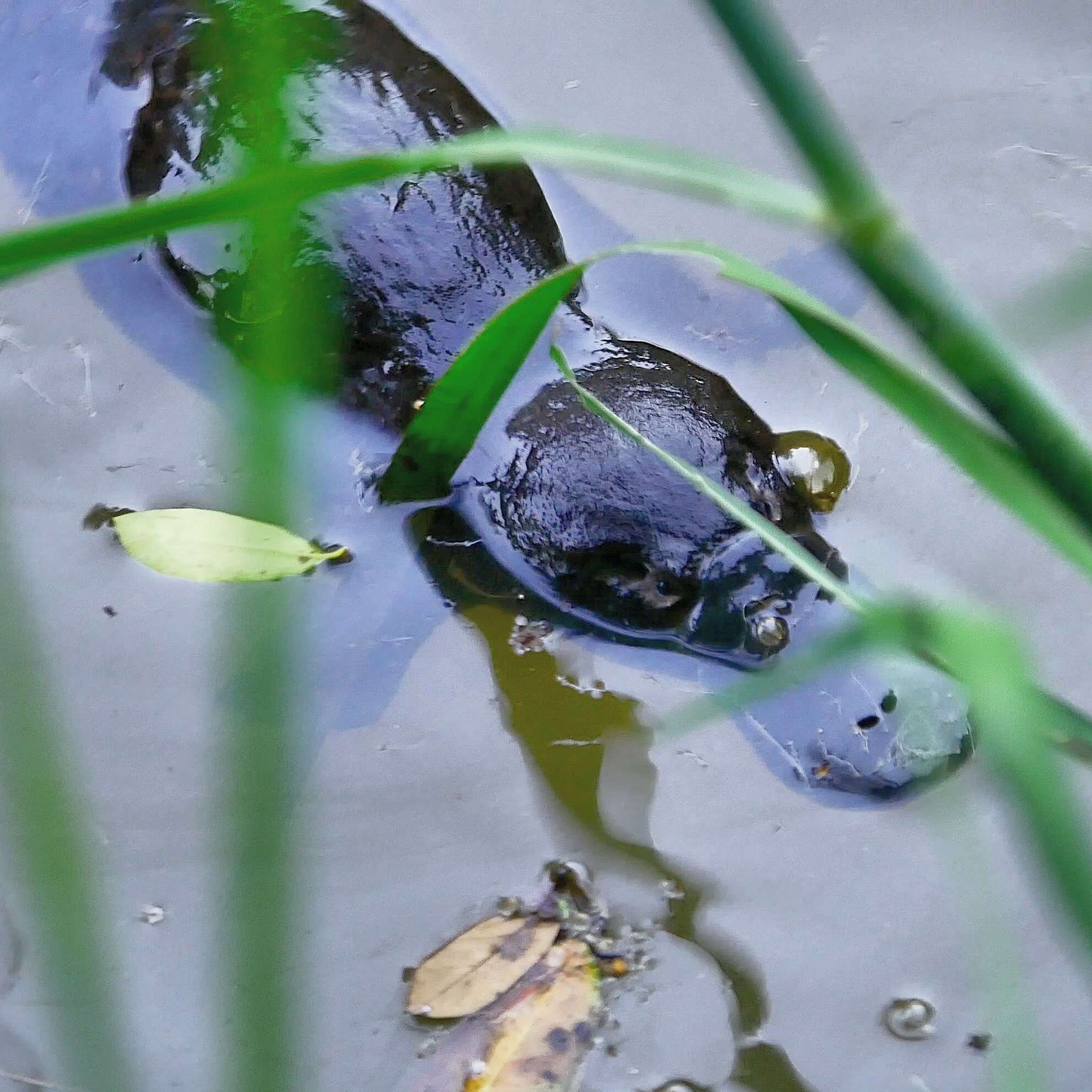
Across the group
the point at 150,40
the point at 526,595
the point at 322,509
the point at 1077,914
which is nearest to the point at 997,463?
the point at 1077,914

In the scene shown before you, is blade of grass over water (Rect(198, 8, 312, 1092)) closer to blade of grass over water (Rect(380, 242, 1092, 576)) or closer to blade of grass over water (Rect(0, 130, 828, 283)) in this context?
blade of grass over water (Rect(0, 130, 828, 283))

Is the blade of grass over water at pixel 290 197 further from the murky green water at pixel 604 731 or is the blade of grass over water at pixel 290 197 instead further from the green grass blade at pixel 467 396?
the murky green water at pixel 604 731

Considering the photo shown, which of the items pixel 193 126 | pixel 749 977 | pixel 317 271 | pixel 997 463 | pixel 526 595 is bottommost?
pixel 749 977

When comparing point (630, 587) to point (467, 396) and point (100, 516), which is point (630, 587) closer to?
point (467, 396)

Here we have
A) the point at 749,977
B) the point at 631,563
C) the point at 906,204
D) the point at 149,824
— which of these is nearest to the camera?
the point at 749,977

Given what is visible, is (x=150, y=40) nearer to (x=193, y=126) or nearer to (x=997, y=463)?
(x=193, y=126)

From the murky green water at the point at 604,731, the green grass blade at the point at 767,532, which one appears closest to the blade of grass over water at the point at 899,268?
the green grass blade at the point at 767,532

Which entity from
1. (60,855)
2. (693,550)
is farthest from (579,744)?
(60,855)

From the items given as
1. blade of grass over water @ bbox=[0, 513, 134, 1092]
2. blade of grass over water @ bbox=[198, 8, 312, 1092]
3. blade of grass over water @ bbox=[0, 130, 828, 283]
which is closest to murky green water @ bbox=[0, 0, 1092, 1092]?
blade of grass over water @ bbox=[0, 513, 134, 1092]

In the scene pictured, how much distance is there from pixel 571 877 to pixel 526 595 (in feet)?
1.52

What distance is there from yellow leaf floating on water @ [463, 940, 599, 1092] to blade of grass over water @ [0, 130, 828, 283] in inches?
43.4

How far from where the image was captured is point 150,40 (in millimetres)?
2172

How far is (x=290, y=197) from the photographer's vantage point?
0.57 metres

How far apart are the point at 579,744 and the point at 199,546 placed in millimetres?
666
